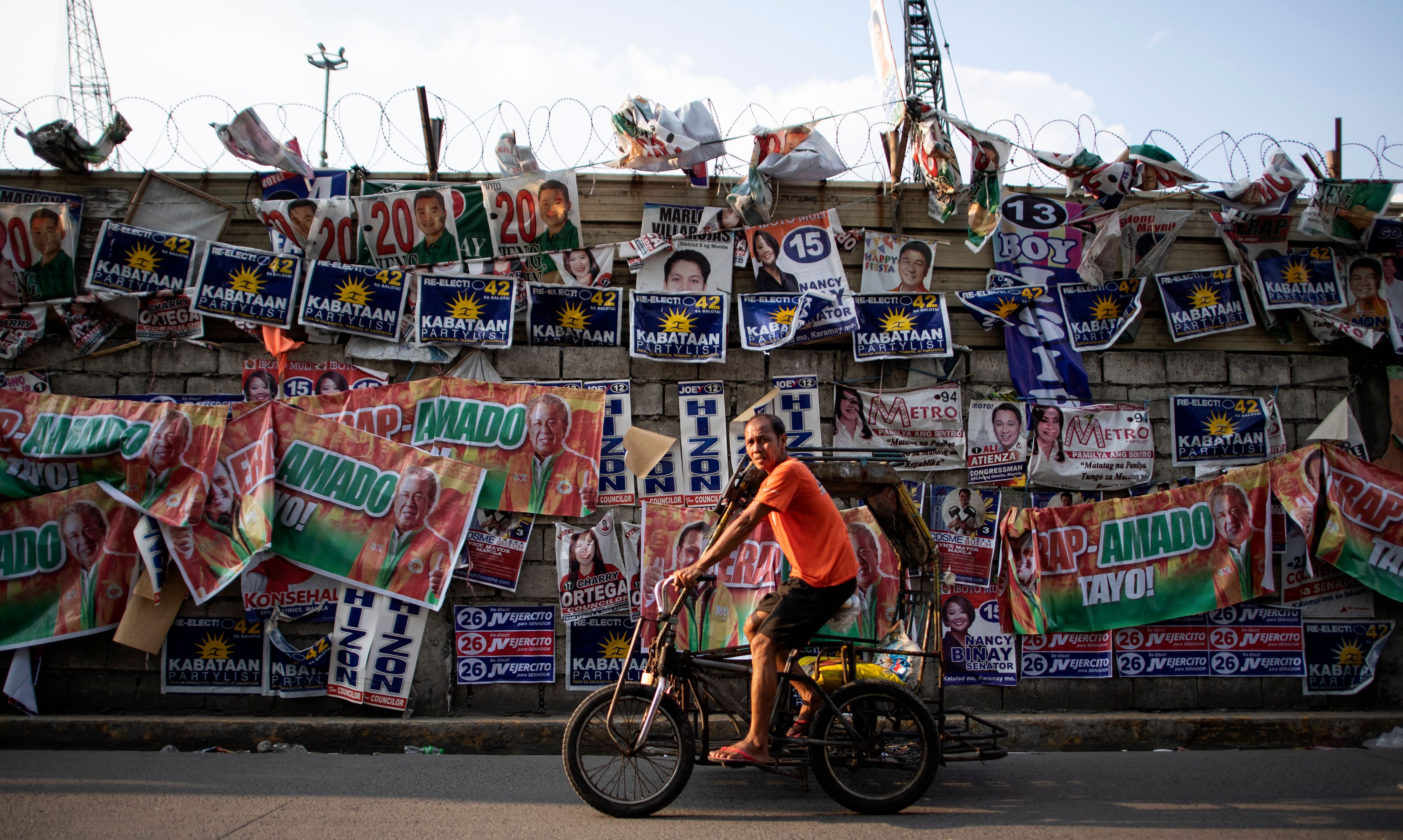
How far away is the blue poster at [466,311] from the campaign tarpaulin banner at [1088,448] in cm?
443

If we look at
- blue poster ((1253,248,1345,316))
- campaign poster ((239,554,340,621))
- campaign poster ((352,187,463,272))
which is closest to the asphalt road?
campaign poster ((239,554,340,621))

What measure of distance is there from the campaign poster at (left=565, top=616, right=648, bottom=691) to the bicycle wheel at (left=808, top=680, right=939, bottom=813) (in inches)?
102

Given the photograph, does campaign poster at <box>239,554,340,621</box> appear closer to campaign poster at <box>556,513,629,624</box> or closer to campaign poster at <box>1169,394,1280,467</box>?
campaign poster at <box>556,513,629,624</box>

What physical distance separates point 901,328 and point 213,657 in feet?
19.8

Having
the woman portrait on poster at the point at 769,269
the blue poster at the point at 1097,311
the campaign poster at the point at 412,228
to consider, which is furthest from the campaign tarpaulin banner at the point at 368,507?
the blue poster at the point at 1097,311

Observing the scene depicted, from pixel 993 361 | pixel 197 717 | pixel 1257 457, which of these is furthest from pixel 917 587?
pixel 197 717

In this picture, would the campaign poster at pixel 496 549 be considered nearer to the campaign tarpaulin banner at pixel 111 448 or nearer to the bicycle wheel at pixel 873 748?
the campaign tarpaulin banner at pixel 111 448

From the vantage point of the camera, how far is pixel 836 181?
7.54 meters

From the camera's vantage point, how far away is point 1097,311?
7.29 metres

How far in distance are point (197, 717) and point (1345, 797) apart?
7.36m

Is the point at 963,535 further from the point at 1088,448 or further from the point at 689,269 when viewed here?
the point at 689,269

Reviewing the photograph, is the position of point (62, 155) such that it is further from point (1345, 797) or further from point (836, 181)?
point (1345, 797)

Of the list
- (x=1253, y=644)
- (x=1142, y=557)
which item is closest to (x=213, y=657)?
(x=1142, y=557)

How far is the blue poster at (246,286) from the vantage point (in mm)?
6883
